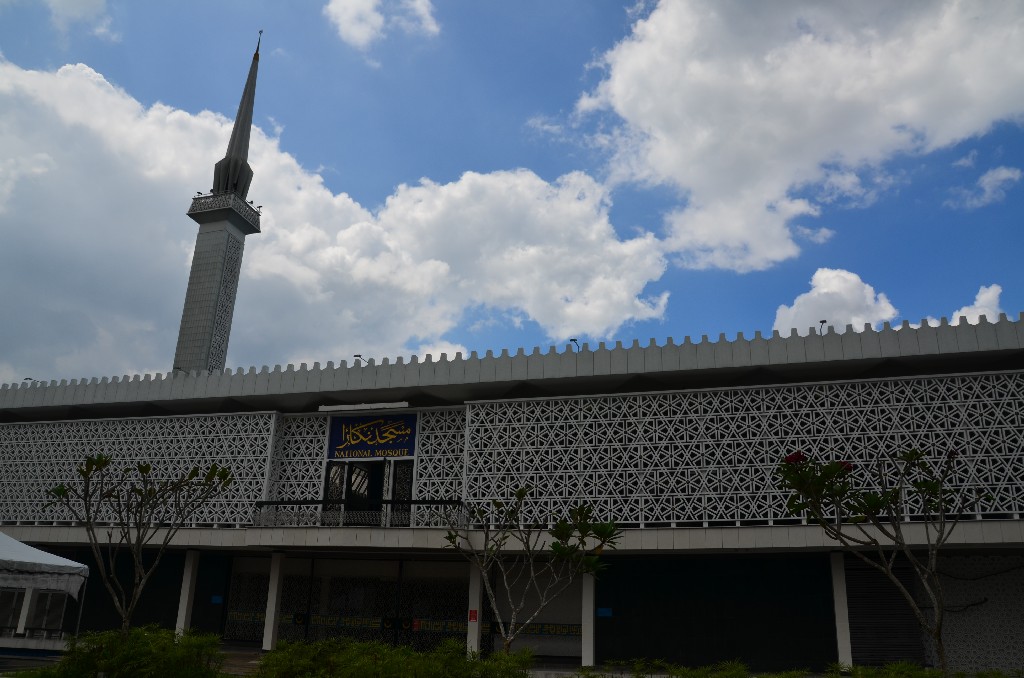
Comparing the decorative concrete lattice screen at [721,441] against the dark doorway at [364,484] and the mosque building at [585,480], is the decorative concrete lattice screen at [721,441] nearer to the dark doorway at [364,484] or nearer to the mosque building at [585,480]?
the mosque building at [585,480]

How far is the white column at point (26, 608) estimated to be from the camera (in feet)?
85.9

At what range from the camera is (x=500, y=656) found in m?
11.3

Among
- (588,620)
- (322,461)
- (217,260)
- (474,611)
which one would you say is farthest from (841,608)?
(217,260)

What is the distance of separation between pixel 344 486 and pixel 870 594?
46.7ft

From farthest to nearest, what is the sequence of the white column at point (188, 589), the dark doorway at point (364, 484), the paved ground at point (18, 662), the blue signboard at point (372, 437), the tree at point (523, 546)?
the white column at point (188, 589) → the blue signboard at point (372, 437) → the dark doorway at point (364, 484) → the paved ground at point (18, 662) → the tree at point (523, 546)

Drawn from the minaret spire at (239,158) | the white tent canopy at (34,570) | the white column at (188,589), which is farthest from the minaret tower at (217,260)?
the white tent canopy at (34,570)

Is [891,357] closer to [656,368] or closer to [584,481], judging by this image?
[656,368]

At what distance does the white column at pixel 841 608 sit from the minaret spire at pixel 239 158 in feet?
90.2

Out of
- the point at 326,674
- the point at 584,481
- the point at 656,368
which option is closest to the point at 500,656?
the point at 326,674

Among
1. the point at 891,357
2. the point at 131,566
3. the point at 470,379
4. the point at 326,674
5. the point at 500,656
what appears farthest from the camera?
the point at 131,566

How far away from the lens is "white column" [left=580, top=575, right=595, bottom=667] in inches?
825

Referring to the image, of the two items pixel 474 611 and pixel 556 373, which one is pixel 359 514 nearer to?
pixel 474 611

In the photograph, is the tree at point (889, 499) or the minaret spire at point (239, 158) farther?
the minaret spire at point (239, 158)

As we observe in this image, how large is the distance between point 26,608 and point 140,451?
23.6 feet
